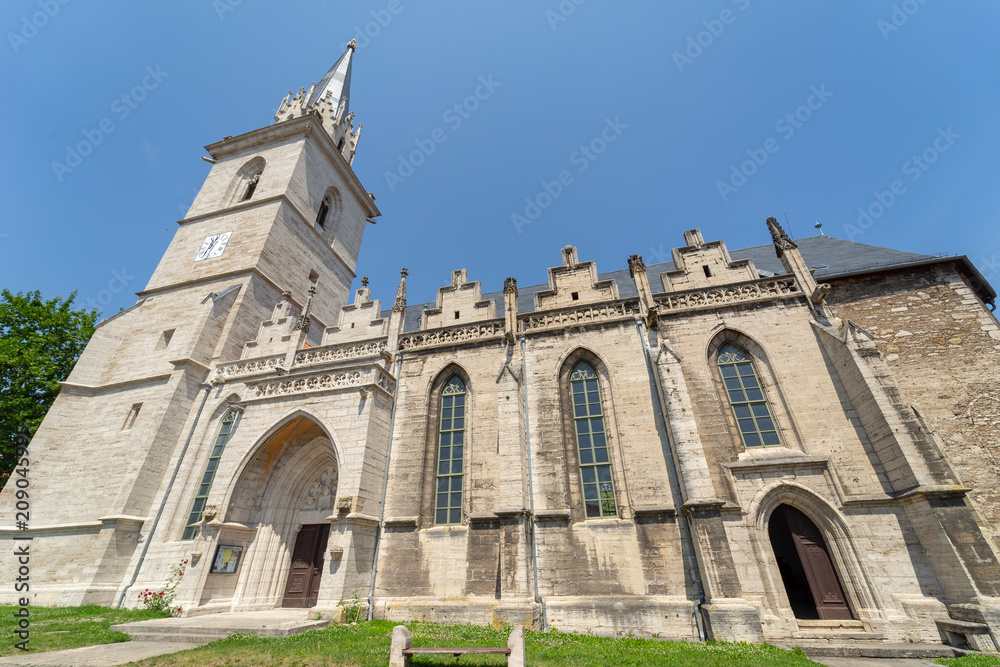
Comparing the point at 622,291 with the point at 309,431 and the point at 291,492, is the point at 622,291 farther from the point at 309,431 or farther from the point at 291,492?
the point at 291,492

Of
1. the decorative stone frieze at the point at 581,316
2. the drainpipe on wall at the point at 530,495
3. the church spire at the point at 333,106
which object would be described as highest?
the church spire at the point at 333,106

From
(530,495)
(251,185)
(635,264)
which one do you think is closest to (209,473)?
(530,495)

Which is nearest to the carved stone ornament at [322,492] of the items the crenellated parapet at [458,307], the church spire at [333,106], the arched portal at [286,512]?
the arched portal at [286,512]

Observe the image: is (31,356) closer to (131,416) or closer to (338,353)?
(131,416)

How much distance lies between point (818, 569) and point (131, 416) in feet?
66.3

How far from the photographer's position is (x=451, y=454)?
11.8 metres

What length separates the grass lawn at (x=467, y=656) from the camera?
235 inches

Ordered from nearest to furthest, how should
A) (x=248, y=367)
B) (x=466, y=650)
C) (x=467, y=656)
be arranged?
(x=466, y=650) → (x=467, y=656) → (x=248, y=367)

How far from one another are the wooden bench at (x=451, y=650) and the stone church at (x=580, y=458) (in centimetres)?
393

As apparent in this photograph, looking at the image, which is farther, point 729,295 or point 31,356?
point 31,356

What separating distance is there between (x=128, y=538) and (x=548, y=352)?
523 inches

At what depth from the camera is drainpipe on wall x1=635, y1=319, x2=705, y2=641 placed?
8.43 metres

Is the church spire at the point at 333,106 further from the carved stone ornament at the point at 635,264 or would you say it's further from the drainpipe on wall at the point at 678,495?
the drainpipe on wall at the point at 678,495

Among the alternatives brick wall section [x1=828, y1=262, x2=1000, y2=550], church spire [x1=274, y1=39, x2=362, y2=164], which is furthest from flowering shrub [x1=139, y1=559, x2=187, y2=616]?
church spire [x1=274, y1=39, x2=362, y2=164]
